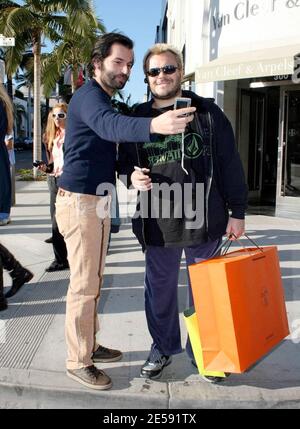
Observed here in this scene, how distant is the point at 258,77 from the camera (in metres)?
9.18

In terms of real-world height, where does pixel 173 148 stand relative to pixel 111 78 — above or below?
below

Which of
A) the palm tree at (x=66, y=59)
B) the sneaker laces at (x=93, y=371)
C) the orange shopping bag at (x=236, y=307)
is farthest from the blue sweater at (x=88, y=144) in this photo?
the palm tree at (x=66, y=59)

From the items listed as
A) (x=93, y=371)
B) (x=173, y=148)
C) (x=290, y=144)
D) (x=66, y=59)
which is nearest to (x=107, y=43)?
(x=173, y=148)

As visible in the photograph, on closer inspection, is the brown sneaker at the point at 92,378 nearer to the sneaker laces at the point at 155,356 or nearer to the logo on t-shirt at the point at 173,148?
the sneaker laces at the point at 155,356

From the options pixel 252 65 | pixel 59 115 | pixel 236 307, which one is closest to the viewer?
pixel 236 307

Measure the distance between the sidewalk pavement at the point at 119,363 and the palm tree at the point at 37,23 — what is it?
1189 centimetres

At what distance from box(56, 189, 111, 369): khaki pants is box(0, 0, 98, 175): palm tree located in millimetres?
14058

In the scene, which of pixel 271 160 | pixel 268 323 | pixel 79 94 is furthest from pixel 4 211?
pixel 271 160

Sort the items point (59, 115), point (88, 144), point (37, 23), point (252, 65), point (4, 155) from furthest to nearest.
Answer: point (37, 23), point (252, 65), point (59, 115), point (4, 155), point (88, 144)

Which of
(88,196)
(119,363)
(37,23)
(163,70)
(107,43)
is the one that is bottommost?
(119,363)

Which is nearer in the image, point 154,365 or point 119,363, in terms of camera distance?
point 154,365

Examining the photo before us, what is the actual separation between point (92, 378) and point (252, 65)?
6457 millimetres

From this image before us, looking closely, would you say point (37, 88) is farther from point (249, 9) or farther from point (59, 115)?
point (59, 115)

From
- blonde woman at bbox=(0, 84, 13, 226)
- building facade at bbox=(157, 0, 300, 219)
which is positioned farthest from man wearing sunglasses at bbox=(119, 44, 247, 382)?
building facade at bbox=(157, 0, 300, 219)
